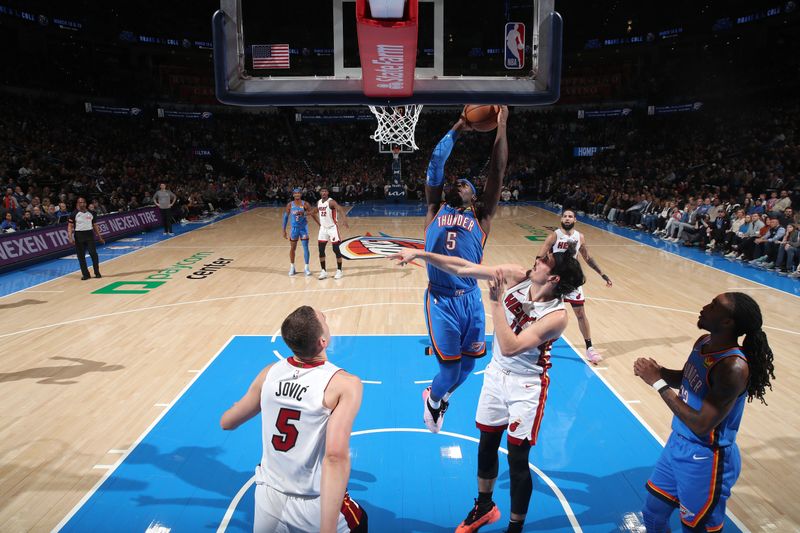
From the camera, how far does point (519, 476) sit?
339 cm

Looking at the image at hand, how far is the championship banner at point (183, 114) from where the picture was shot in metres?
31.4

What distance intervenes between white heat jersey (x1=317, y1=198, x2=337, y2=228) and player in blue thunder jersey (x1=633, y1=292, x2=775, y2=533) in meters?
8.59

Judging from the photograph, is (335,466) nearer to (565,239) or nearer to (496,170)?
(496,170)

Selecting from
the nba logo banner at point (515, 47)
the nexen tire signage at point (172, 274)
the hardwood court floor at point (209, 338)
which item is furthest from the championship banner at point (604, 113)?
the nba logo banner at point (515, 47)

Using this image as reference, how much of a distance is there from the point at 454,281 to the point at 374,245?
10761 millimetres

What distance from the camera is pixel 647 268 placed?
12.4 metres

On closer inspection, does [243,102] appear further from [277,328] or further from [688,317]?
[688,317]

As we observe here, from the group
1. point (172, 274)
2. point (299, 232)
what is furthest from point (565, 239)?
point (172, 274)

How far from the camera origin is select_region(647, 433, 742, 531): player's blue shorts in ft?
8.84

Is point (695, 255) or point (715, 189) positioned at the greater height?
point (715, 189)

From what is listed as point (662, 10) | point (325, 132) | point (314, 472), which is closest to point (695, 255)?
point (314, 472)

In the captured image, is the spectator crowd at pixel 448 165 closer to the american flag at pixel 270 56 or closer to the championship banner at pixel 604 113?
the championship banner at pixel 604 113

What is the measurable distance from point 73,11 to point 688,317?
3347 cm

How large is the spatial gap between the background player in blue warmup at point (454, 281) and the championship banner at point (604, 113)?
104ft
